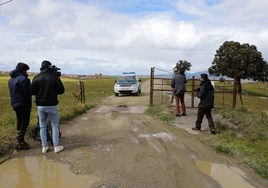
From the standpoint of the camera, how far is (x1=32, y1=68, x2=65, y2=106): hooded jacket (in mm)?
5992

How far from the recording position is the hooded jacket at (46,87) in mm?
5992

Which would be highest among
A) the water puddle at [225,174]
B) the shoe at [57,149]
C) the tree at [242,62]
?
the tree at [242,62]

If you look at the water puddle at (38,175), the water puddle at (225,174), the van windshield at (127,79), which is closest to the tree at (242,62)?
→ the van windshield at (127,79)

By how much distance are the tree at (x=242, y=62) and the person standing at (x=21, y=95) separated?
126 feet

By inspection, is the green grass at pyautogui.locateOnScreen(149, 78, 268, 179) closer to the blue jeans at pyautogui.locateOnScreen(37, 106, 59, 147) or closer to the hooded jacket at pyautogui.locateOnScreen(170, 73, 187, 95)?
the hooded jacket at pyautogui.locateOnScreen(170, 73, 187, 95)

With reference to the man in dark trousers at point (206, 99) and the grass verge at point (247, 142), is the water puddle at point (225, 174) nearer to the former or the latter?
the grass verge at point (247, 142)

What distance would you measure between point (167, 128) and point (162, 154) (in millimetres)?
2861

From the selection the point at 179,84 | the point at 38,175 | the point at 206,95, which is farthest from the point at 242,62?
the point at 38,175

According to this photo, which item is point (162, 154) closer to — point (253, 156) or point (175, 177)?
point (175, 177)

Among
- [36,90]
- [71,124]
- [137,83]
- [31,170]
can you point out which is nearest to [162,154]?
[31,170]

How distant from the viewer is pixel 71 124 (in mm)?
9484

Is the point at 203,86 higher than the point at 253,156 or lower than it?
higher

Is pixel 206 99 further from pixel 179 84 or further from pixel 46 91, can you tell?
pixel 46 91

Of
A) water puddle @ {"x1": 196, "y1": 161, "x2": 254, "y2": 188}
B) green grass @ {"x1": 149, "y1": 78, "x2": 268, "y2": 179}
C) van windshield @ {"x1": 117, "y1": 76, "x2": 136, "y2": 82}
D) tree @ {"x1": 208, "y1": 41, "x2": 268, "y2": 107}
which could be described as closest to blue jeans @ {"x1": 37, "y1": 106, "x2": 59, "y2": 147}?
water puddle @ {"x1": 196, "y1": 161, "x2": 254, "y2": 188}
